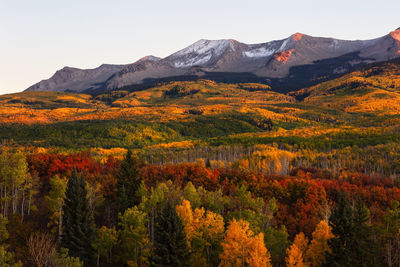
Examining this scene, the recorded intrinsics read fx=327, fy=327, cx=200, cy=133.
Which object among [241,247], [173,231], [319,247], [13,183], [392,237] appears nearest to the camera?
[173,231]

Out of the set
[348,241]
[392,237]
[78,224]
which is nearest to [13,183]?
[78,224]

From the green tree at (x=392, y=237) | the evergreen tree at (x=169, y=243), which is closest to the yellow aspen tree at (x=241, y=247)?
the evergreen tree at (x=169, y=243)

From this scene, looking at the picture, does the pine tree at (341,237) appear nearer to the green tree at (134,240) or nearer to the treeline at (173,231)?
the treeline at (173,231)

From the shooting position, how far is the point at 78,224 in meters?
68.3

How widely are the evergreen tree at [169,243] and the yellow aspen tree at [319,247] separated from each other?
82.4 feet

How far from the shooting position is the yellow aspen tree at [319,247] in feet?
209

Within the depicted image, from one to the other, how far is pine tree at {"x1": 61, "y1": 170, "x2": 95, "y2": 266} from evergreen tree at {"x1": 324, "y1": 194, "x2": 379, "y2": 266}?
4791cm

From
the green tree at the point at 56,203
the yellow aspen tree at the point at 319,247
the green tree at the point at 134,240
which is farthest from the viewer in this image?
the green tree at the point at 56,203

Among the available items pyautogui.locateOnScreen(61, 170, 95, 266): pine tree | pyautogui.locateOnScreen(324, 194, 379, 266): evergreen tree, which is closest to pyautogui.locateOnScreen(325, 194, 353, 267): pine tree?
pyautogui.locateOnScreen(324, 194, 379, 266): evergreen tree

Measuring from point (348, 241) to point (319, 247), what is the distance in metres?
7.59

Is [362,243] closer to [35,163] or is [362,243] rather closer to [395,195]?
[395,195]

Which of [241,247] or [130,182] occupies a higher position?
[130,182]

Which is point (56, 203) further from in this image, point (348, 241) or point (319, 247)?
point (348, 241)

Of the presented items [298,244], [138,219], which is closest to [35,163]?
[138,219]
